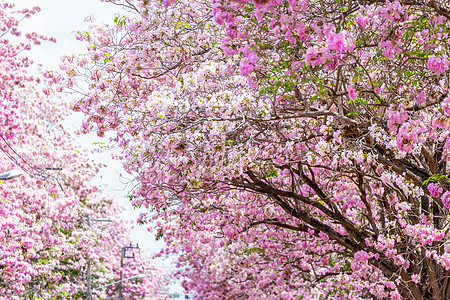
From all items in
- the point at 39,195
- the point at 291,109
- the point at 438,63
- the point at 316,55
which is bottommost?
the point at 316,55

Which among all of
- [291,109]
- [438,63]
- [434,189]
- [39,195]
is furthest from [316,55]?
[39,195]

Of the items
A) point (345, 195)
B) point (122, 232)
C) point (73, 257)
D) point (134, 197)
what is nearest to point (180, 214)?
point (134, 197)

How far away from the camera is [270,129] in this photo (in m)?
7.70

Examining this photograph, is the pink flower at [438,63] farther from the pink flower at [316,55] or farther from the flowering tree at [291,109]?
the pink flower at [316,55]

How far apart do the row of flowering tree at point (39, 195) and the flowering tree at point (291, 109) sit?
283 cm

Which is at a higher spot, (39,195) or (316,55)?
(39,195)

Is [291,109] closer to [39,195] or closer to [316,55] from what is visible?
[316,55]

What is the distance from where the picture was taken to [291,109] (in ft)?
25.0

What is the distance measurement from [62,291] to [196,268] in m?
6.97

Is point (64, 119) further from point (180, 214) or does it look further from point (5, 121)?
point (180, 214)

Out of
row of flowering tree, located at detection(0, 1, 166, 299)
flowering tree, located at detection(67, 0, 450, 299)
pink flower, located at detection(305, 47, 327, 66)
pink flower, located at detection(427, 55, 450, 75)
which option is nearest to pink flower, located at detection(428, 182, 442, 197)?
flowering tree, located at detection(67, 0, 450, 299)

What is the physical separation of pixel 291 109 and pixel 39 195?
1231 centimetres

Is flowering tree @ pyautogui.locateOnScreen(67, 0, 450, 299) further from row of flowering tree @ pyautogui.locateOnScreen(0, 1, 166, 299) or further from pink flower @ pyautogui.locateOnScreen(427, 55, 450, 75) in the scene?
row of flowering tree @ pyautogui.locateOnScreen(0, 1, 166, 299)

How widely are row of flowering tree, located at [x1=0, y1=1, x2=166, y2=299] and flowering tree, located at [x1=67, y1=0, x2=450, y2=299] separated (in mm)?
2833
